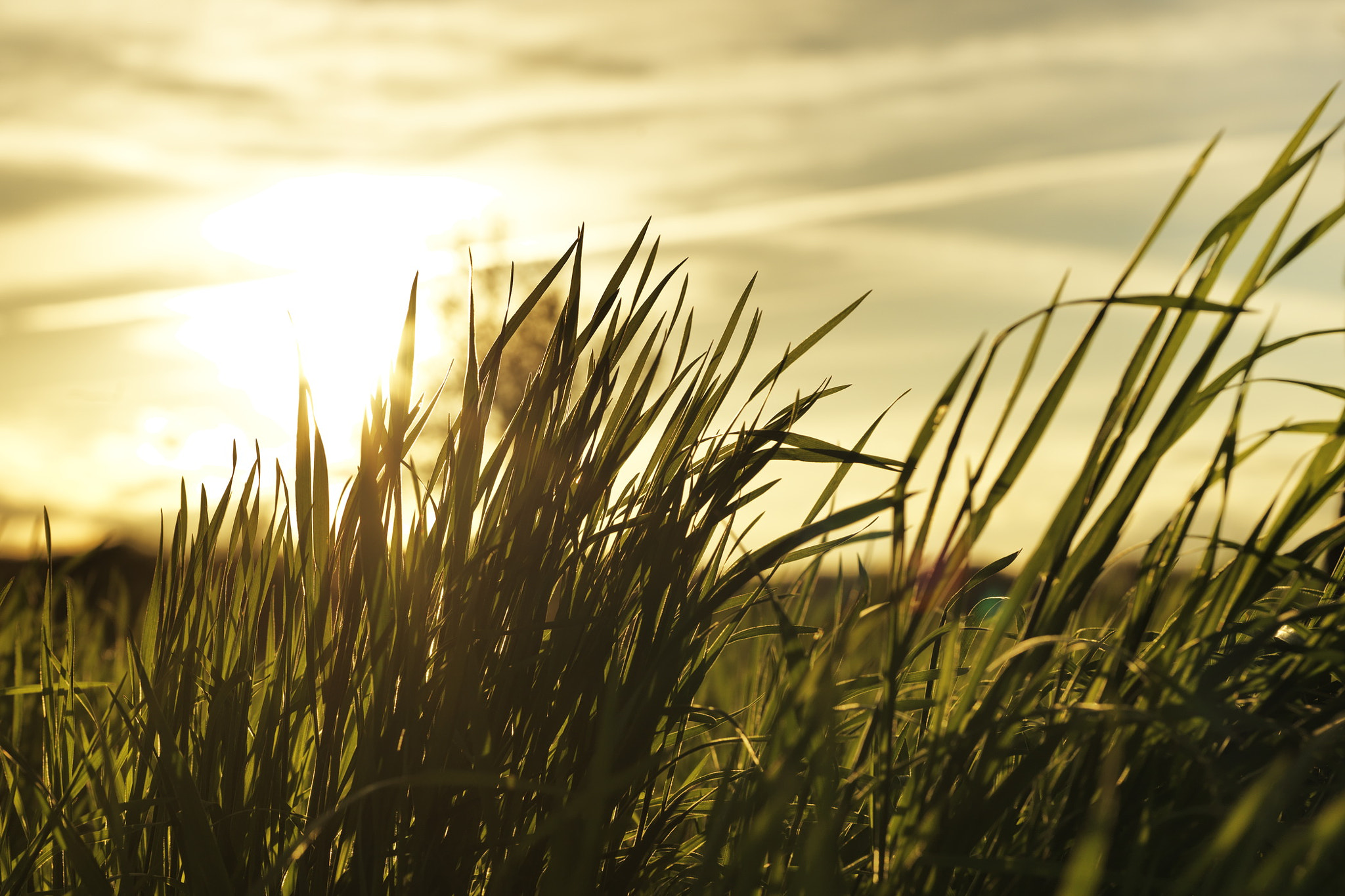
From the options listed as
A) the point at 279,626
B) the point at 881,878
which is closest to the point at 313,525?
the point at 279,626

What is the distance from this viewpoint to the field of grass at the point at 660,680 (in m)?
0.83

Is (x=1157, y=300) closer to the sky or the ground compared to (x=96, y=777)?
closer to the sky

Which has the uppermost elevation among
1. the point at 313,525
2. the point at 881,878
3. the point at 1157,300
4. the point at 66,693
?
the point at 1157,300

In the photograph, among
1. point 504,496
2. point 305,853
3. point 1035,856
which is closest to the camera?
point 1035,856

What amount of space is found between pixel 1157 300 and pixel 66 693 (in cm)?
133

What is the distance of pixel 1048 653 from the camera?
92cm

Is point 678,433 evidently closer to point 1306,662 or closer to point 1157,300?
point 1157,300

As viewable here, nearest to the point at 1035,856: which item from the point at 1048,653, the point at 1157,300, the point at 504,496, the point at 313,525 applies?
the point at 1048,653

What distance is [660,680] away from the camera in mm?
964

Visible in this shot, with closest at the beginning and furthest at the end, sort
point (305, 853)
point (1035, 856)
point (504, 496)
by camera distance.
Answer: point (1035, 856), point (305, 853), point (504, 496)

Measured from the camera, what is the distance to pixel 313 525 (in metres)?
1.22

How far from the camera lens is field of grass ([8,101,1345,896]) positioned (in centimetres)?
83

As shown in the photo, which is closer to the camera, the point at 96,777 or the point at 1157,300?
the point at 1157,300

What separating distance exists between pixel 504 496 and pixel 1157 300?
73cm
